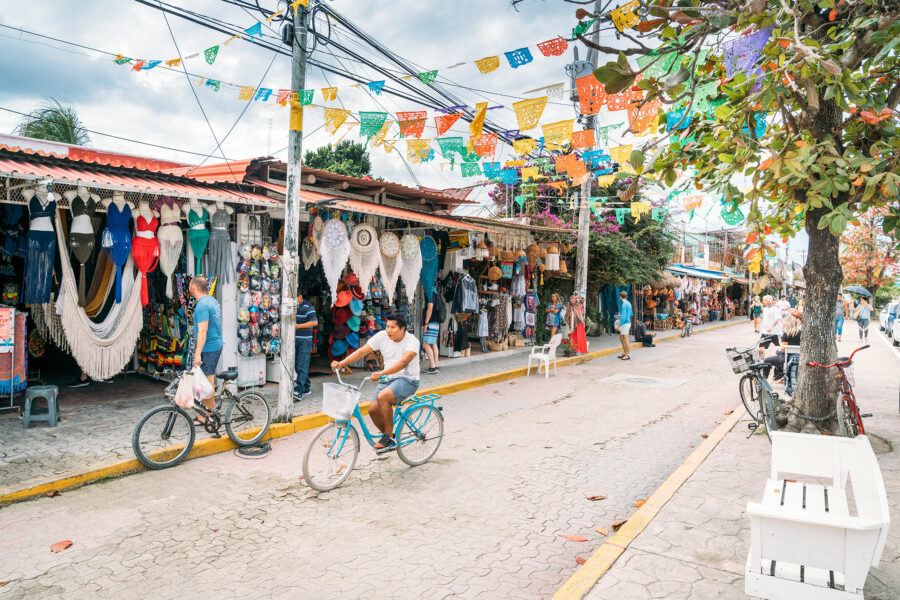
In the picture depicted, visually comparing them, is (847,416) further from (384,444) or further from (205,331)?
(205,331)

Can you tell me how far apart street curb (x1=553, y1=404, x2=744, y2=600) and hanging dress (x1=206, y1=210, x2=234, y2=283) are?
7.05 meters

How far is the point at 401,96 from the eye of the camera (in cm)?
952

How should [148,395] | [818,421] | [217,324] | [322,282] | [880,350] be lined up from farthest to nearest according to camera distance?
[880,350] → [322,282] → [148,395] → [217,324] → [818,421]

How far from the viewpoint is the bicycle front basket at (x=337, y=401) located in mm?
5285

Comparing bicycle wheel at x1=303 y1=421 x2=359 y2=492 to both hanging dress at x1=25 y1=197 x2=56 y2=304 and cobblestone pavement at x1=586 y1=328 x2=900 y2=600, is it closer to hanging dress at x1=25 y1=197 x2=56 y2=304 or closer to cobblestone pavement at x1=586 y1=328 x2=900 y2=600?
cobblestone pavement at x1=586 y1=328 x2=900 y2=600

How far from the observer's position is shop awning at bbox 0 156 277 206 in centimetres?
642

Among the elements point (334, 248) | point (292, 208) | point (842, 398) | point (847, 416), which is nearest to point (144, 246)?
point (292, 208)

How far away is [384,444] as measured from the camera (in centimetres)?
580

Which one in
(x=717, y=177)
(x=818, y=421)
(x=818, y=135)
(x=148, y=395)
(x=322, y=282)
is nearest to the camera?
(x=717, y=177)

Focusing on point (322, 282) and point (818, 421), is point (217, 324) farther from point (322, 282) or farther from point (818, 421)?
point (818, 421)

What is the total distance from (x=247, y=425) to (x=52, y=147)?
526 inches

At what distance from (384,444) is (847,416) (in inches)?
211

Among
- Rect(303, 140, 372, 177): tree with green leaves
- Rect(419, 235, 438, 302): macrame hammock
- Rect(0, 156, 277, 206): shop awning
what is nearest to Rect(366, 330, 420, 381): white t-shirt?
Rect(0, 156, 277, 206): shop awning

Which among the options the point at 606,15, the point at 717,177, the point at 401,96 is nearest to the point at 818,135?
the point at 717,177
